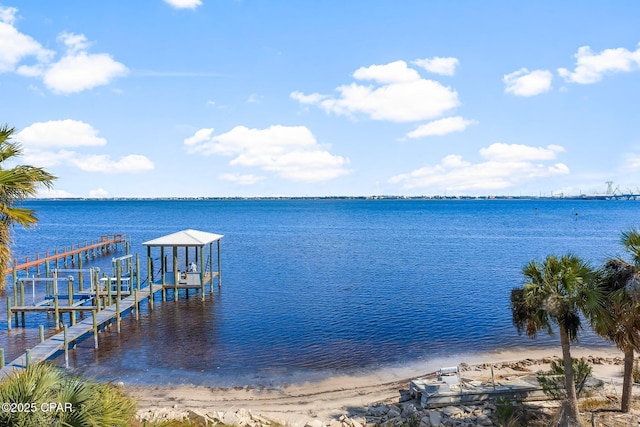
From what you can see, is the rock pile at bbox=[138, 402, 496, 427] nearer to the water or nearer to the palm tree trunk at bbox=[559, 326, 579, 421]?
the palm tree trunk at bbox=[559, 326, 579, 421]

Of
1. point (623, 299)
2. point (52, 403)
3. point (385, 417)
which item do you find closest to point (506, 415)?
point (385, 417)

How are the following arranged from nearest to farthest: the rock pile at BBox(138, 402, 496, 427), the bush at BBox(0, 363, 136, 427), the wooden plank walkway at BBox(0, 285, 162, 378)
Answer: the bush at BBox(0, 363, 136, 427), the rock pile at BBox(138, 402, 496, 427), the wooden plank walkway at BBox(0, 285, 162, 378)

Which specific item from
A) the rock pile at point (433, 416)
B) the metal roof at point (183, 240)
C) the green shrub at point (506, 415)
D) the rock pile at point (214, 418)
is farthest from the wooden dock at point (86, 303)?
the green shrub at point (506, 415)

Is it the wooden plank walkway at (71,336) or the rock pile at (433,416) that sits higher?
the wooden plank walkway at (71,336)

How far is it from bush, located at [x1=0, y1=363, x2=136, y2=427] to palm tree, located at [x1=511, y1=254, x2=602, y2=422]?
9.17m

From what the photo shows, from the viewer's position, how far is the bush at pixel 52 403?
18.8ft

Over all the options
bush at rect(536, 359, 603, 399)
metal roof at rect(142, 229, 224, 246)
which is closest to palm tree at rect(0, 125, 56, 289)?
bush at rect(536, 359, 603, 399)

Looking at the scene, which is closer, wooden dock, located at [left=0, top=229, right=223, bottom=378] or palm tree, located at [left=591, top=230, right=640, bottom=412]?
palm tree, located at [left=591, top=230, right=640, bottom=412]

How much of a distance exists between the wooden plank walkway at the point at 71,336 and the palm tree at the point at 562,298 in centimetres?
1447

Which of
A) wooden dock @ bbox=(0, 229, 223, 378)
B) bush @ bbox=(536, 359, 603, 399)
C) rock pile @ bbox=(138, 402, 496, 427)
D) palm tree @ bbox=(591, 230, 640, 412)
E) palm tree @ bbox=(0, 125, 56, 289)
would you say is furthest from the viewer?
wooden dock @ bbox=(0, 229, 223, 378)

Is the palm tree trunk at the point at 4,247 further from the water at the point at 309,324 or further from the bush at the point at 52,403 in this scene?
the water at the point at 309,324

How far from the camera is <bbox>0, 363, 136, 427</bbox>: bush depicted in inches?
225

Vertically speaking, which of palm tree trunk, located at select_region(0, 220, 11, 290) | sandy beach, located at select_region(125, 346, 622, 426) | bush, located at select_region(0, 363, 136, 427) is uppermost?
palm tree trunk, located at select_region(0, 220, 11, 290)

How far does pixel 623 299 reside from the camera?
10.9 m
